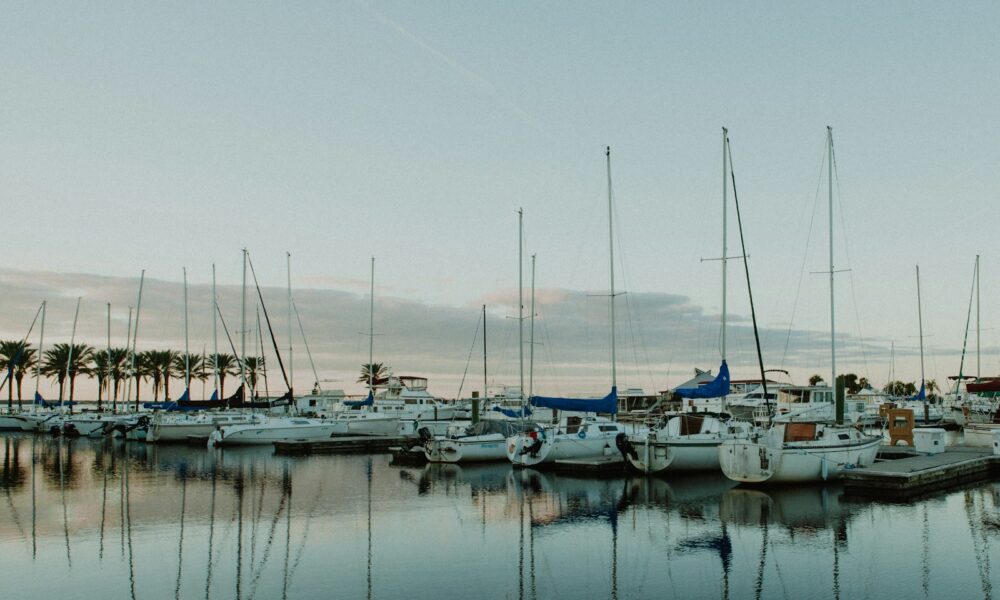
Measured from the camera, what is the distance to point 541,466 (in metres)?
34.8

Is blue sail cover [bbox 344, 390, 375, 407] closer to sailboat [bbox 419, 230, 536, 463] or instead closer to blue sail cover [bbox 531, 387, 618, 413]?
sailboat [bbox 419, 230, 536, 463]

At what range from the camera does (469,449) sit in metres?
36.9

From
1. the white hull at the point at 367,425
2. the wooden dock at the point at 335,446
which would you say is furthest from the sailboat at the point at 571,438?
the white hull at the point at 367,425

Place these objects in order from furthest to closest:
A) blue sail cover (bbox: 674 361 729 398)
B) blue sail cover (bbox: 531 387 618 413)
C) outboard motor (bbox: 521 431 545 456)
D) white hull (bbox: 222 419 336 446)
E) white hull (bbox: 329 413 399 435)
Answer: white hull (bbox: 329 413 399 435) → white hull (bbox: 222 419 336 446) → blue sail cover (bbox: 531 387 618 413) → outboard motor (bbox: 521 431 545 456) → blue sail cover (bbox: 674 361 729 398)

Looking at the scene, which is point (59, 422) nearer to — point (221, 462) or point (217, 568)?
point (221, 462)

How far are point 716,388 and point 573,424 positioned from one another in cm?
714

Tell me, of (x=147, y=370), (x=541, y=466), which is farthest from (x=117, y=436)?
(x=147, y=370)

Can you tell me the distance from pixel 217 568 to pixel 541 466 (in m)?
20.4

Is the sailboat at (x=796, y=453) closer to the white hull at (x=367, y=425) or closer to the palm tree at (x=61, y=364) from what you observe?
the white hull at (x=367, y=425)

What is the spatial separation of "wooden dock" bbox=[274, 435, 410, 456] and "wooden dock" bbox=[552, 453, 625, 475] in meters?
11.8

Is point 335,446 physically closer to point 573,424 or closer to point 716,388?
point 573,424

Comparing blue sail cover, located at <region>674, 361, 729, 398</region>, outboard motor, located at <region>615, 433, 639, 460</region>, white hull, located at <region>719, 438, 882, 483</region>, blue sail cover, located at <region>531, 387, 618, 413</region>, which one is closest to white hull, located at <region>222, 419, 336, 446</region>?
blue sail cover, located at <region>531, 387, 618, 413</region>

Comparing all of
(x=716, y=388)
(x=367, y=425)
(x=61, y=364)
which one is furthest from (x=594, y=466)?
(x=61, y=364)

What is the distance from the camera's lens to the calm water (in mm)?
14656
